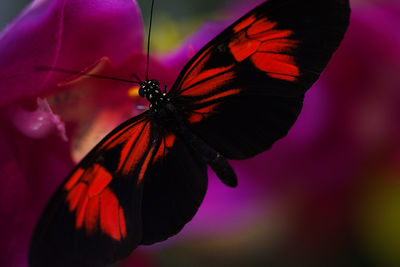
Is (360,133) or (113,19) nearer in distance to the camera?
(113,19)

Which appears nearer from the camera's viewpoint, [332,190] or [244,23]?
[244,23]

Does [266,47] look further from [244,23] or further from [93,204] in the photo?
[93,204]

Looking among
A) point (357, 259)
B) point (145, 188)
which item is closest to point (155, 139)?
point (145, 188)

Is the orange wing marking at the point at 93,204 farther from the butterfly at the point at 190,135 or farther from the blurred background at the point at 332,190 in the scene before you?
the blurred background at the point at 332,190

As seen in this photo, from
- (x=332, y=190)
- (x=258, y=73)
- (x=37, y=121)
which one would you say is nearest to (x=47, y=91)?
(x=37, y=121)

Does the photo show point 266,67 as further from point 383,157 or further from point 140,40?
point 383,157

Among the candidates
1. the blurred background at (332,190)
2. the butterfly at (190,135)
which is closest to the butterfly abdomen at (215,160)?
the butterfly at (190,135)
